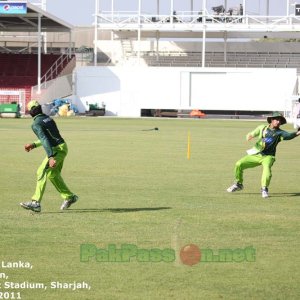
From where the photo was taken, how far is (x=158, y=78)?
7112 centimetres

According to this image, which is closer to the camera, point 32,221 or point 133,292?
point 133,292

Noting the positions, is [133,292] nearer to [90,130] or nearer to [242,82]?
[90,130]

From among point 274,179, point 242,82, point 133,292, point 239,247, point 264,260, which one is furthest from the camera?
point 242,82

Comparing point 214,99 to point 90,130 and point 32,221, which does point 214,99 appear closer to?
point 90,130

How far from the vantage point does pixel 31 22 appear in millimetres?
72625

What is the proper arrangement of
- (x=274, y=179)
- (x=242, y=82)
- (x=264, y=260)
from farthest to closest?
(x=242, y=82)
(x=274, y=179)
(x=264, y=260)

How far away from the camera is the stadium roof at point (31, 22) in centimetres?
6669

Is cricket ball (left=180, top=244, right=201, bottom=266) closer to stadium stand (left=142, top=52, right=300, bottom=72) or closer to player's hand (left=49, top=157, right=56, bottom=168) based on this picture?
player's hand (left=49, top=157, right=56, bottom=168)

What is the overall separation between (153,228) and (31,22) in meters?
59.8

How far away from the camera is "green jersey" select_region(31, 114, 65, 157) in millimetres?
15719

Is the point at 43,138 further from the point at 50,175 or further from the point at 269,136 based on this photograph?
the point at 269,136

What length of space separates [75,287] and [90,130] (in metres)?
35.8

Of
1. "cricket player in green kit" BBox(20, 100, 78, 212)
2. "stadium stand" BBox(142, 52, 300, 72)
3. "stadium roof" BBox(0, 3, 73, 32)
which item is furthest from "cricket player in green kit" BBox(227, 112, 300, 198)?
"stadium stand" BBox(142, 52, 300, 72)

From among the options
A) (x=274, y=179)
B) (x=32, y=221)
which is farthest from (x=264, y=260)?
(x=274, y=179)
